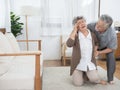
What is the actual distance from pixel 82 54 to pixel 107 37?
465 mm

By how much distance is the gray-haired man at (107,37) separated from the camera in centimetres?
303

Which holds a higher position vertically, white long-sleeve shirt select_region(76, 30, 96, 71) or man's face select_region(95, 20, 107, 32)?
man's face select_region(95, 20, 107, 32)

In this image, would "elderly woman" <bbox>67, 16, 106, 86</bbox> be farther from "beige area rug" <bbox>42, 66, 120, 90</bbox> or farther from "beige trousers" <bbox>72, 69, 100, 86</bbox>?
"beige area rug" <bbox>42, 66, 120, 90</bbox>

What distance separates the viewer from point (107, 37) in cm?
314

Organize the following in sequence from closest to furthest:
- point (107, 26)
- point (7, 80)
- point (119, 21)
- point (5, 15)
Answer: point (7, 80) → point (107, 26) → point (5, 15) → point (119, 21)

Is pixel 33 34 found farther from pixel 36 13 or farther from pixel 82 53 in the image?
pixel 82 53

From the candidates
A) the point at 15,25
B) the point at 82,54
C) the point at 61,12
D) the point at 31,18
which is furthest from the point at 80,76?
the point at 31,18

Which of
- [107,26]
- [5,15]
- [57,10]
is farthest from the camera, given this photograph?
[57,10]

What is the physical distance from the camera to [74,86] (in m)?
3.10

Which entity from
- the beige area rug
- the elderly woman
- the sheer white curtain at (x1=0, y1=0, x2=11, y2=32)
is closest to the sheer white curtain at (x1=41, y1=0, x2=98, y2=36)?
the sheer white curtain at (x1=0, y1=0, x2=11, y2=32)

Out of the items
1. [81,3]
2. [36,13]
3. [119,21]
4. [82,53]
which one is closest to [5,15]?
[36,13]

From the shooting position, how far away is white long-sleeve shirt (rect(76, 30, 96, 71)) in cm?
308

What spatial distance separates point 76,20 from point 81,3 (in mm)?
2063

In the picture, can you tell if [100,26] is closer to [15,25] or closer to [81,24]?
[81,24]
